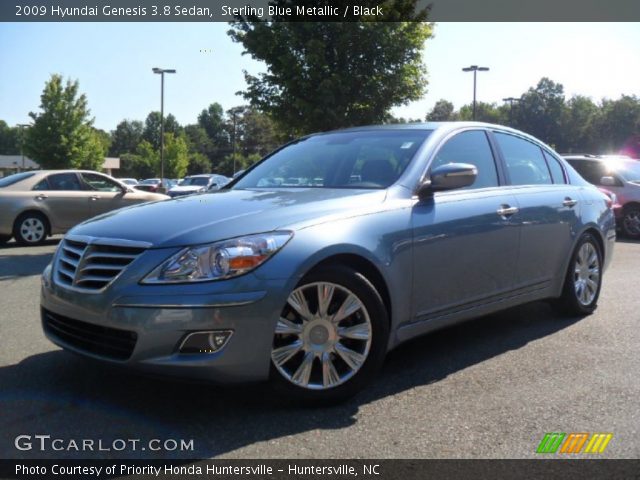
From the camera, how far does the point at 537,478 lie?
2779mm

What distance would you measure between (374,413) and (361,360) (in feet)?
0.96

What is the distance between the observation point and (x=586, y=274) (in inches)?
228

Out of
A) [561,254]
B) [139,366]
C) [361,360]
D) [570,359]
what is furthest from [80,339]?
[561,254]

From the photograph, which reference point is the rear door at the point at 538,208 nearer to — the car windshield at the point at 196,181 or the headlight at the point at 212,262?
the headlight at the point at 212,262

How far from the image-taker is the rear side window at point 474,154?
180 inches

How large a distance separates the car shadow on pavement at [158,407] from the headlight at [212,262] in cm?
52

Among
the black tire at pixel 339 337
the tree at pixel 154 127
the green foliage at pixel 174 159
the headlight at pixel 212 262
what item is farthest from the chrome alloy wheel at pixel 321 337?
the tree at pixel 154 127

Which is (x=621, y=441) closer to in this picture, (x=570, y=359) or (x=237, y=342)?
(x=570, y=359)

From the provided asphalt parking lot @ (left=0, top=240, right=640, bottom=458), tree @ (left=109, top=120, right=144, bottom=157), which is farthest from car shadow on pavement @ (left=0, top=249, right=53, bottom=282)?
tree @ (left=109, top=120, right=144, bottom=157)

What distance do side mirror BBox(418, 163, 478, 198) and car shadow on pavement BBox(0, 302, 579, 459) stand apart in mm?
1156

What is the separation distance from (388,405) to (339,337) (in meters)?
0.46

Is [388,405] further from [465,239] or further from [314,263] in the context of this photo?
[465,239]

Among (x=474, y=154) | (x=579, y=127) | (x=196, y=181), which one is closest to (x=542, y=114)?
(x=579, y=127)

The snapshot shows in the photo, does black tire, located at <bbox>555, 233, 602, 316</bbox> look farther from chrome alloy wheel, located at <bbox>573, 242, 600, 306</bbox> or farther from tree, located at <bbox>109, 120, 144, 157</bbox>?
tree, located at <bbox>109, 120, 144, 157</bbox>
